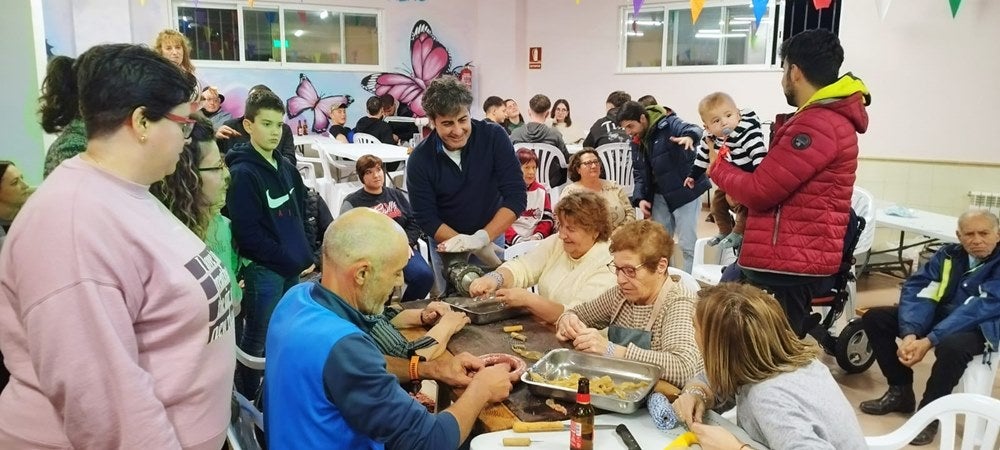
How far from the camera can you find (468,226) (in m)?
3.28

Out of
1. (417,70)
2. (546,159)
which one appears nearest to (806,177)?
(546,159)

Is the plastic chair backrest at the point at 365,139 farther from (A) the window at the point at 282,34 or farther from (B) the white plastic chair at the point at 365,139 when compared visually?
(A) the window at the point at 282,34

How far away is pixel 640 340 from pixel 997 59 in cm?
567

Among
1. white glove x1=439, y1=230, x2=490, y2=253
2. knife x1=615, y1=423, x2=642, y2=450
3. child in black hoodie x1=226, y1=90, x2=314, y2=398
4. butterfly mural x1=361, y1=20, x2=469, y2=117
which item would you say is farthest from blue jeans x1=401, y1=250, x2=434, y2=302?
butterfly mural x1=361, y1=20, x2=469, y2=117

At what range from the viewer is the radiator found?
6.02m

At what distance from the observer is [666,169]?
14.9 ft

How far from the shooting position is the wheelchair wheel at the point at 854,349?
3.69m

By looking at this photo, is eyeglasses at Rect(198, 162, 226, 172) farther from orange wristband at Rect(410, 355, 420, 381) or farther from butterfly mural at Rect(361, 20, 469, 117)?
butterfly mural at Rect(361, 20, 469, 117)

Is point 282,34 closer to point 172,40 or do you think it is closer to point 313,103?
point 313,103

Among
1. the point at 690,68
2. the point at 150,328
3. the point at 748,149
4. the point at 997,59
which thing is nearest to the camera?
the point at 150,328

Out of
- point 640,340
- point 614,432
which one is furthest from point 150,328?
point 640,340

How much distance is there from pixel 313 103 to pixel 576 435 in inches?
332

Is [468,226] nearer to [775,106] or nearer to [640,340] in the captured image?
[640,340]

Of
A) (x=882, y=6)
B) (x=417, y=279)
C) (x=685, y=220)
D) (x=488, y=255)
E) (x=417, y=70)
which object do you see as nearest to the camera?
(x=488, y=255)
